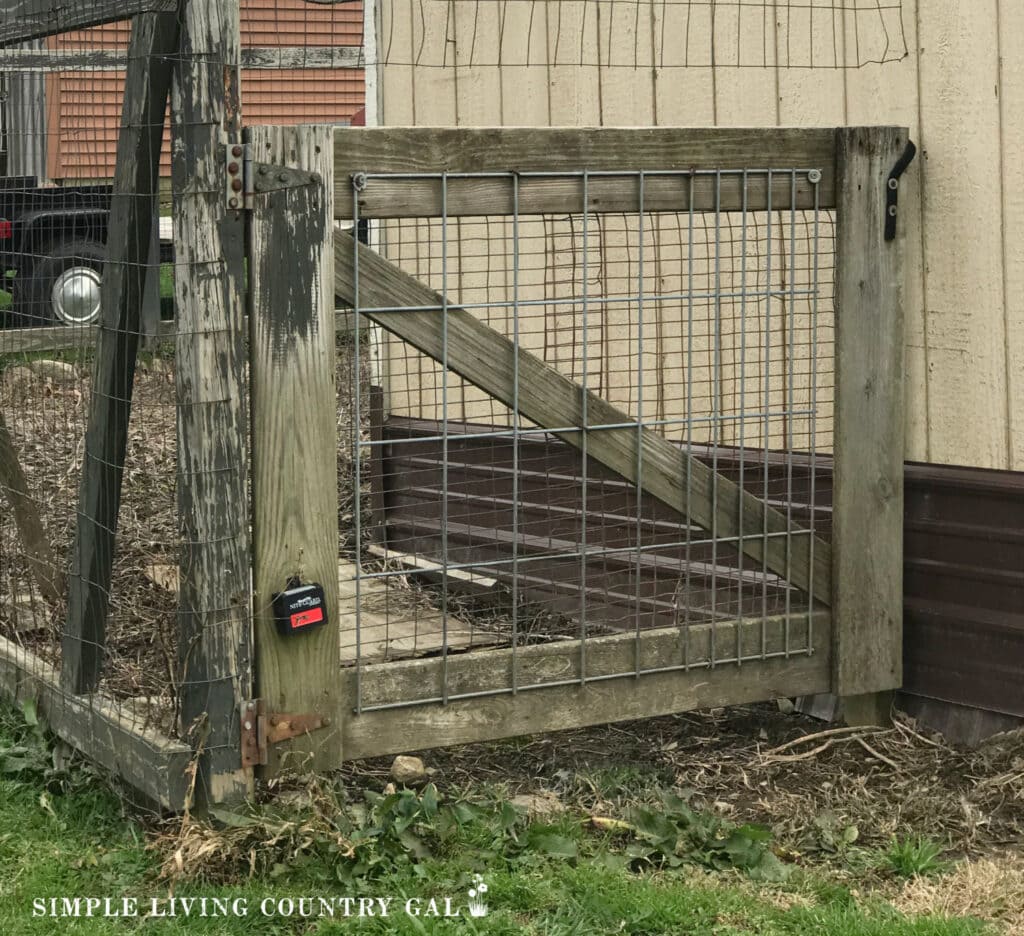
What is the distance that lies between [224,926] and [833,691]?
7.30 ft

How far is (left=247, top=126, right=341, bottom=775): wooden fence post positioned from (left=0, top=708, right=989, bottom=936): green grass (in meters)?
0.34

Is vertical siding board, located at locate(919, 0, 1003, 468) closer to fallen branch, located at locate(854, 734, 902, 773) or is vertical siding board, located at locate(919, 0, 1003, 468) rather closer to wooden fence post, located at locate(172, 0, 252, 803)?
fallen branch, located at locate(854, 734, 902, 773)

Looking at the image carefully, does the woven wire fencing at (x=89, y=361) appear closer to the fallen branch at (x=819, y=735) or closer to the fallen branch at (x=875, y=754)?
the fallen branch at (x=819, y=735)

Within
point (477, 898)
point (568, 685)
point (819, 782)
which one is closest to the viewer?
point (477, 898)

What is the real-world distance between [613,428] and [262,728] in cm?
134

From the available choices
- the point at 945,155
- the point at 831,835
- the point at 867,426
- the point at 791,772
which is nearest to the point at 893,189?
the point at 945,155

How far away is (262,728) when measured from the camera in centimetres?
402

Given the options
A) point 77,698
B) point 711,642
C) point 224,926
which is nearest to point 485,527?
point 711,642

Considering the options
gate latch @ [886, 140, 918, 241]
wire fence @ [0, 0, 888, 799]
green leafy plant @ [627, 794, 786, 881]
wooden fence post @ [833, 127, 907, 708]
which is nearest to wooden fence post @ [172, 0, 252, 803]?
wire fence @ [0, 0, 888, 799]

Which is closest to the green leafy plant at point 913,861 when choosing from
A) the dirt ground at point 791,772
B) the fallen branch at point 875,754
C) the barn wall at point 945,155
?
the dirt ground at point 791,772

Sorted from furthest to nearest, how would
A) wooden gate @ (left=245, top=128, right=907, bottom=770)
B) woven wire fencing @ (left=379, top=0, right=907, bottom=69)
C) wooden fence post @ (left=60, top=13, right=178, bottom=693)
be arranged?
woven wire fencing @ (left=379, top=0, right=907, bottom=69)
wooden gate @ (left=245, top=128, right=907, bottom=770)
wooden fence post @ (left=60, top=13, right=178, bottom=693)

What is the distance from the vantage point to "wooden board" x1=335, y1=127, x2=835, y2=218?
4176mm

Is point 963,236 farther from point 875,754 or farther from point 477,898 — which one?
point 477,898

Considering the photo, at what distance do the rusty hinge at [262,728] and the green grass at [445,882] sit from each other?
185 millimetres
